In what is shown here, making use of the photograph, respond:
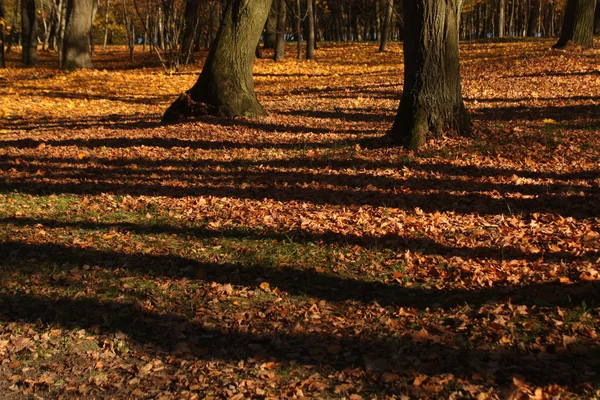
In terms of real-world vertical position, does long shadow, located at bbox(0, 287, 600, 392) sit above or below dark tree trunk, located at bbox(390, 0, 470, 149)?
below

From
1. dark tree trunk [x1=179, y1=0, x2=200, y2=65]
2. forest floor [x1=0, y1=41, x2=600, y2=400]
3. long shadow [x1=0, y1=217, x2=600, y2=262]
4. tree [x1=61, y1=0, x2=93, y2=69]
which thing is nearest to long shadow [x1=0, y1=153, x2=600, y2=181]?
forest floor [x1=0, y1=41, x2=600, y2=400]

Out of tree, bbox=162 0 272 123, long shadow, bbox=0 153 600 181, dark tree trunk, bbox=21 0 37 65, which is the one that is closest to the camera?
long shadow, bbox=0 153 600 181

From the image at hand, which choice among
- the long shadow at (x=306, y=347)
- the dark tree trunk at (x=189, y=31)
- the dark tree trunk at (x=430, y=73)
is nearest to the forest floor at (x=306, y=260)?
the long shadow at (x=306, y=347)

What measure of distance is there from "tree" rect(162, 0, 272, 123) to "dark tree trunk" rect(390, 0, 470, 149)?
4469mm

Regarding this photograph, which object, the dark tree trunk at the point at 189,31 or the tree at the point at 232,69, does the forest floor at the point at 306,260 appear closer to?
the tree at the point at 232,69

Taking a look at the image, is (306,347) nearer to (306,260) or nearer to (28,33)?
(306,260)

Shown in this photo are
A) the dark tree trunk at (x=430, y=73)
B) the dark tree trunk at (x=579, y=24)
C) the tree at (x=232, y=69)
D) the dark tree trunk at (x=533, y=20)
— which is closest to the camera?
the dark tree trunk at (x=430, y=73)

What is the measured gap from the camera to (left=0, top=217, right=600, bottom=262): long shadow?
18.2ft

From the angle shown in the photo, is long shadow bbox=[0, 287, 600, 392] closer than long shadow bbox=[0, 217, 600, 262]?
Yes

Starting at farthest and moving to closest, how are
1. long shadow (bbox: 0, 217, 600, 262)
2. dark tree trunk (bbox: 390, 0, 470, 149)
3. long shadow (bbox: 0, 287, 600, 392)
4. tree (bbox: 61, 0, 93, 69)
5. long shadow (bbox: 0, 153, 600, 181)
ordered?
tree (bbox: 61, 0, 93, 69) < dark tree trunk (bbox: 390, 0, 470, 149) < long shadow (bbox: 0, 153, 600, 181) < long shadow (bbox: 0, 217, 600, 262) < long shadow (bbox: 0, 287, 600, 392)

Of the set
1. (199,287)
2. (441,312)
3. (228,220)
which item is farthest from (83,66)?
(441,312)

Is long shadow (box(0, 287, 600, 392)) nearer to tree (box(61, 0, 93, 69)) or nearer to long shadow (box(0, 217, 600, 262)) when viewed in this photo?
long shadow (box(0, 217, 600, 262))

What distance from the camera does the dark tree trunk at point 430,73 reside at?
352 inches

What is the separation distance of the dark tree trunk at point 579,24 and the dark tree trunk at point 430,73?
11023 mm
